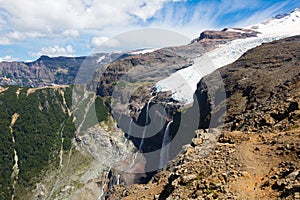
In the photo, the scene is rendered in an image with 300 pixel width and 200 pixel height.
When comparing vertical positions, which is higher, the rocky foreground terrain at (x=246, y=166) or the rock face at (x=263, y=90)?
the rock face at (x=263, y=90)

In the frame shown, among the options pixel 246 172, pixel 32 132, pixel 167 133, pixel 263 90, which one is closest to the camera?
pixel 246 172

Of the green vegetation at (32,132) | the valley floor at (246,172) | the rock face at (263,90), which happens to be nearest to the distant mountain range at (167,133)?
the valley floor at (246,172)

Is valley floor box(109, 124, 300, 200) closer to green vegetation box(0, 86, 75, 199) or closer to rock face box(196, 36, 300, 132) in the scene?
rock face box(196, 36, 300, 132)

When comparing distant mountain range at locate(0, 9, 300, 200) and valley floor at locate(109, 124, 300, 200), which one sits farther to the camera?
distant mountain range at locate(0, 9, 300, 200)

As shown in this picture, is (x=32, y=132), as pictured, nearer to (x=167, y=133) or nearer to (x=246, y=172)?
(x=167, y=133)

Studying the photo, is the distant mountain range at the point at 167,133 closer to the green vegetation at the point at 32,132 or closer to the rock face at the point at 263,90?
the rock face at the point at 263,90

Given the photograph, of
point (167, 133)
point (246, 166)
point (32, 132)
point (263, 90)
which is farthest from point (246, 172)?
point (32, 132)

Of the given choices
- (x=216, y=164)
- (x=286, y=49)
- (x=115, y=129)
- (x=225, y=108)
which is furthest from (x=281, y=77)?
(x=115, y=129)

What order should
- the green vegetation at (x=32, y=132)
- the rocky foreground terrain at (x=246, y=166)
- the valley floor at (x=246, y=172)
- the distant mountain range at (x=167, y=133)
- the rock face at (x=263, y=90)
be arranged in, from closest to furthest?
the valley floor at (x=246, y=172) → the rocky foreground terrain at (x=246, y=166) → the distant mountain range at (x=167, y=133) → the rock face at (x=263, y=90) → the green vegetation at (x=32, y=132)

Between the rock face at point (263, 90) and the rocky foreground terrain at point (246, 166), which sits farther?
the rock face at point (263, 90)

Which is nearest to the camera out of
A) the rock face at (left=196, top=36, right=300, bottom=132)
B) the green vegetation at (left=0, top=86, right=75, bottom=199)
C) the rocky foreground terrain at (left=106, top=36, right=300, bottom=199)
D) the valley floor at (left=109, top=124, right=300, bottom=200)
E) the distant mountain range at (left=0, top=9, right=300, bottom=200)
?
the valley floor at (left=109, top=124, right=300, bottom=200)

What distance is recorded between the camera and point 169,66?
510 feet

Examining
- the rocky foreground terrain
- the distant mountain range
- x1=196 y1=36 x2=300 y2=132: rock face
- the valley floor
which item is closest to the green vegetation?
the distant mountain range

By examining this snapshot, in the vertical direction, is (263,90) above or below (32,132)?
above
